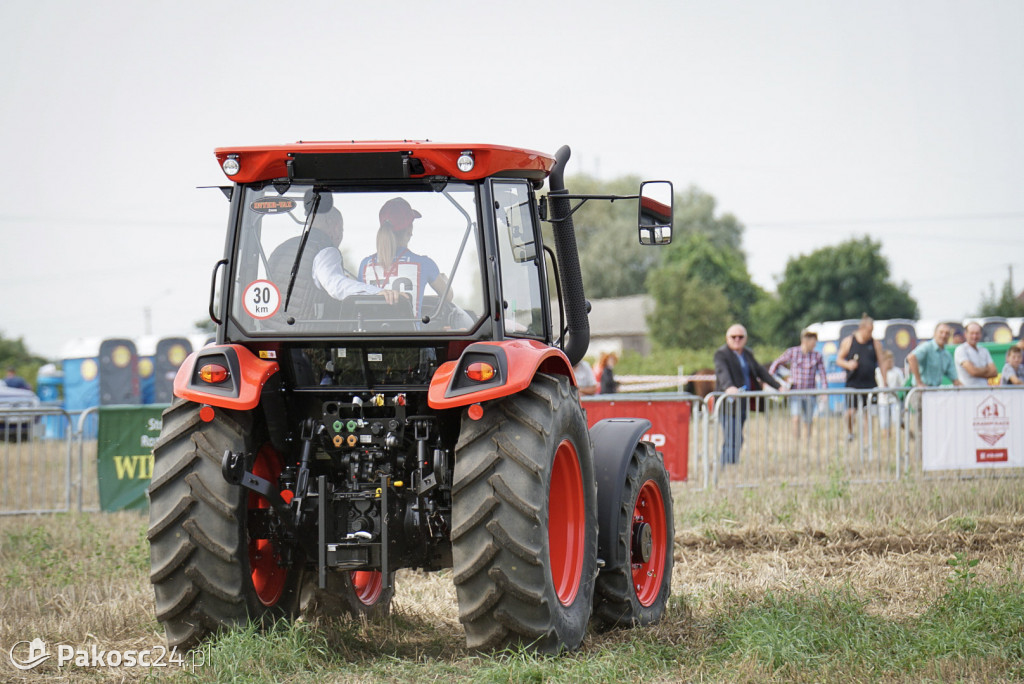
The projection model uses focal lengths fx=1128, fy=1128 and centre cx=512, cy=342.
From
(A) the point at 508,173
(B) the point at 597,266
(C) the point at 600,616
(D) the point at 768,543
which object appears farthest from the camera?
(B) the point at 597,266

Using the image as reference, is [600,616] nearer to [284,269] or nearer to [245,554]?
[245,554]

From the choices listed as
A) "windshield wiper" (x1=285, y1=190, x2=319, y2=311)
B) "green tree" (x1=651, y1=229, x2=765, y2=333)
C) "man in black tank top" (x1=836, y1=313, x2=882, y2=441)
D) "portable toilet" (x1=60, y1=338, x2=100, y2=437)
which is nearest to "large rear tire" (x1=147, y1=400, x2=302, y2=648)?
"windshield wiper" (x1=285, y1=190, x2=319, y2=311)

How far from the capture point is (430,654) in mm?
5656

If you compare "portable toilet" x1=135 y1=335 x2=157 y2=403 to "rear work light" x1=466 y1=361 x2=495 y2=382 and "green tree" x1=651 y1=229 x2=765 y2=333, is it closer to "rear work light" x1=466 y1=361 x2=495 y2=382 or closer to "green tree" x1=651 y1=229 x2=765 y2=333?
"rear work light" x1=466 y1=361 x2=495 y2=382

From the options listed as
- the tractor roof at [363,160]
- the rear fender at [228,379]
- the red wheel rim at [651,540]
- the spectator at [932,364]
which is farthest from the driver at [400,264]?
the spectator at [932,364]

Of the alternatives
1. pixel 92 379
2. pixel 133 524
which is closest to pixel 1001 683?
pixel 133 524

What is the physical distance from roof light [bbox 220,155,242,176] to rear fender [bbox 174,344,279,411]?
830 mm

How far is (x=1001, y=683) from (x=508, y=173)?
3194 millimetres

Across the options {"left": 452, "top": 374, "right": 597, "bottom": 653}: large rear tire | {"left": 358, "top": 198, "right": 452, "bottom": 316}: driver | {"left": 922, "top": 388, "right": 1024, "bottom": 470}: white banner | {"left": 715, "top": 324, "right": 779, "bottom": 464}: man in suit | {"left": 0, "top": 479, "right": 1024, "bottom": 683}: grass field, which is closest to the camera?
{"left": 452, "top": 374, "right": 597, "bottom": 653}: large rear tire

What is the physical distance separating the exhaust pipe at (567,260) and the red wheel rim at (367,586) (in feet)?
6.16

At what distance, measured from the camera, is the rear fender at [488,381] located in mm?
4891

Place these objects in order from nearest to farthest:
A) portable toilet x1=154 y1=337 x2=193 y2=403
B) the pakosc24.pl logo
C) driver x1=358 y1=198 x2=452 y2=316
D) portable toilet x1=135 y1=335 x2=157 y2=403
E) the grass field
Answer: the grass field → the pakosc24.pl logo → driver x1=358 y1=198 x2=452 y2=316 → portable toilet x1=154 y1=337 x2=193 y2=403 → portable toilet x1=135 y1=335 x2=157 y2=403

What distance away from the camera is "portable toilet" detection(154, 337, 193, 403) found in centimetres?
2806

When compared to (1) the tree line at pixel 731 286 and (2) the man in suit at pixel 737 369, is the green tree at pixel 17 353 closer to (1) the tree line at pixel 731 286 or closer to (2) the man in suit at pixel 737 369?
(1) the tree line at pixel 731 286
